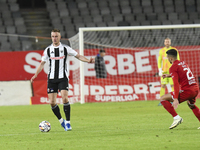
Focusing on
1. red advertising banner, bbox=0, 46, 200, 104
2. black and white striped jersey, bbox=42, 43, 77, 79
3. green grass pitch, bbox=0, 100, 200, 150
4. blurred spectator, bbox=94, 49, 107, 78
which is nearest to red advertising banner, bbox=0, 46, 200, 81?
red advertising banner, bbox=0, 46, 200, 104

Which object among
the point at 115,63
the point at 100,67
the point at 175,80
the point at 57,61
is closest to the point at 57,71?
the point at 57,61

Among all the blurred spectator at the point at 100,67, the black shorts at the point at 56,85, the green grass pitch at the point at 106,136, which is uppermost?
the blurred spectator at the point at 100,67

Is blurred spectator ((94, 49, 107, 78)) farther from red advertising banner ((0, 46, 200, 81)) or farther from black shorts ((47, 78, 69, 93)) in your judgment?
black shorts ((47, 78, 69, 93))

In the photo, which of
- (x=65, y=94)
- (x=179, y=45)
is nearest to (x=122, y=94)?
(x=179, y=45)

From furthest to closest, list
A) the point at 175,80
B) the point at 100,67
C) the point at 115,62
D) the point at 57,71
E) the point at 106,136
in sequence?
1. the point at 115,62
2. the point at 100,67
3. the point at 57,71
4. the point at 175,80
5. the point at 106,136

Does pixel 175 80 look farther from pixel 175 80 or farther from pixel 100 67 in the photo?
pixel 100 67

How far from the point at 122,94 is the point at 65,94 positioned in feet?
24.4

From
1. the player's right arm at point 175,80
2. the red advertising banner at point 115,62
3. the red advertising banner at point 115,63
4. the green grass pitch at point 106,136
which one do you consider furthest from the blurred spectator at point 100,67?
the player's right arm at point 175,80

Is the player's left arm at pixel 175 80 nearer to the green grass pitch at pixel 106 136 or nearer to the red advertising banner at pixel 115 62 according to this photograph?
the green grass pitch at pixel 106 136

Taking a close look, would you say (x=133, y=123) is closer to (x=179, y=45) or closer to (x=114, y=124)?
(x=114, y=124)

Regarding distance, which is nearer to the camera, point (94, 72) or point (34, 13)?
point (94, 72)

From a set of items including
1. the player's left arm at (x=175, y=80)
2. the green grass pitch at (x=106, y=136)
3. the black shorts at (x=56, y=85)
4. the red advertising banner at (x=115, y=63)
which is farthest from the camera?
the red advertising banner at (x=115, y=63)

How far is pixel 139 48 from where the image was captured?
15.3m

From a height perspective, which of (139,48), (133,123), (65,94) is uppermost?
(139,48)
